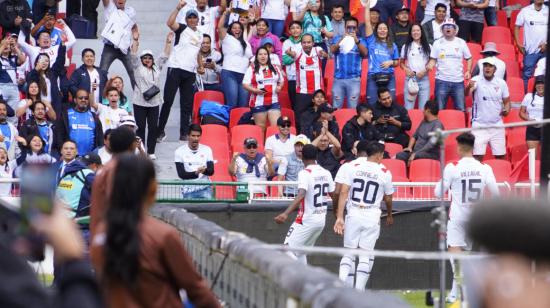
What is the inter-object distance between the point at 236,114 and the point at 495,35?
535 cm

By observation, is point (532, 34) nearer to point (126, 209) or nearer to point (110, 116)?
point (110, 116)

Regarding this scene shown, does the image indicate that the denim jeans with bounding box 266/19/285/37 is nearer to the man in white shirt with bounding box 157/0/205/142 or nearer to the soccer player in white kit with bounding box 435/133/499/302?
the man in white shirt with bounding box 157/0/205/142

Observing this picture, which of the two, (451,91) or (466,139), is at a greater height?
(451,91)

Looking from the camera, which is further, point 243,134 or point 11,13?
point 11,13

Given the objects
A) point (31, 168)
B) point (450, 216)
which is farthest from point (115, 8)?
point (31, 168)

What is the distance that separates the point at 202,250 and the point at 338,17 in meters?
12.0

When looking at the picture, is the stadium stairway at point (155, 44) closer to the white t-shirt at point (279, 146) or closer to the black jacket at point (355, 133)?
the white t-shirt at point (279, 146)

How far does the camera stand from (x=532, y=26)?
21.0 metres

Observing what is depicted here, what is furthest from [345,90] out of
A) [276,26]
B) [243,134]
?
[276,26]

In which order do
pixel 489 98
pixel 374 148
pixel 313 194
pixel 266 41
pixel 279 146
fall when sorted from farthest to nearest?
pixel 266 41, pixel 489 98, pixel 279 146, pixel 313 194, pixel 374 148

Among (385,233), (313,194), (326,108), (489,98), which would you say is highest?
(489,98)

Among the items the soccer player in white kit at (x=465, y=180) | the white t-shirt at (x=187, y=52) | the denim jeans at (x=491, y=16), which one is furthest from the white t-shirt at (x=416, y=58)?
the soccer player in white kit at (x=465, y=180)

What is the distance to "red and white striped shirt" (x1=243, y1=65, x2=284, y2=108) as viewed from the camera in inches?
746

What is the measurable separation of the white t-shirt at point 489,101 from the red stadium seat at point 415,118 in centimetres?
83
